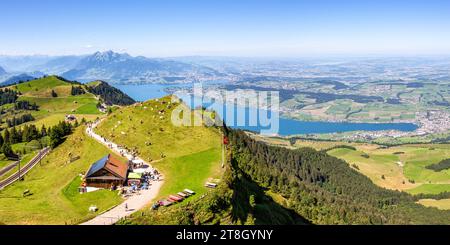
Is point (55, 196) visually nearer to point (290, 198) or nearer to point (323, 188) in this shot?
point (290, 198)

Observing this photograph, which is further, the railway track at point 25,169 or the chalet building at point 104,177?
the railway track at point 25,169

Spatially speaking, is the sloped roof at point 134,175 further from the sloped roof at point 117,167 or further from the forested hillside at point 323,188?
the forested hillside at point 323,188

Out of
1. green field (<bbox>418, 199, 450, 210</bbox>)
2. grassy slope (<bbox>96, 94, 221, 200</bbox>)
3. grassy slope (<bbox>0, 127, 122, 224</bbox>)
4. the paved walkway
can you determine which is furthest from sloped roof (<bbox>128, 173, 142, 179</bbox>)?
green field (<bbox>418, 199, 450, 210</bbox>)

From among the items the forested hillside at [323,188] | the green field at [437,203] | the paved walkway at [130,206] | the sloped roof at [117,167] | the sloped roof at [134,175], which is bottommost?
the green field at [437,203]

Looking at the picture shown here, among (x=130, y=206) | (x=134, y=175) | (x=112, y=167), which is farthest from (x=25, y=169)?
(x=130, y=206)

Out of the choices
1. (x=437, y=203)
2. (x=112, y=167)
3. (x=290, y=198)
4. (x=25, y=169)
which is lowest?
(x=437, y=203)

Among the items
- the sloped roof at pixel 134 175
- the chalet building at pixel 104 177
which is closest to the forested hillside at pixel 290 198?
the sloped roof at pixel 134 175
